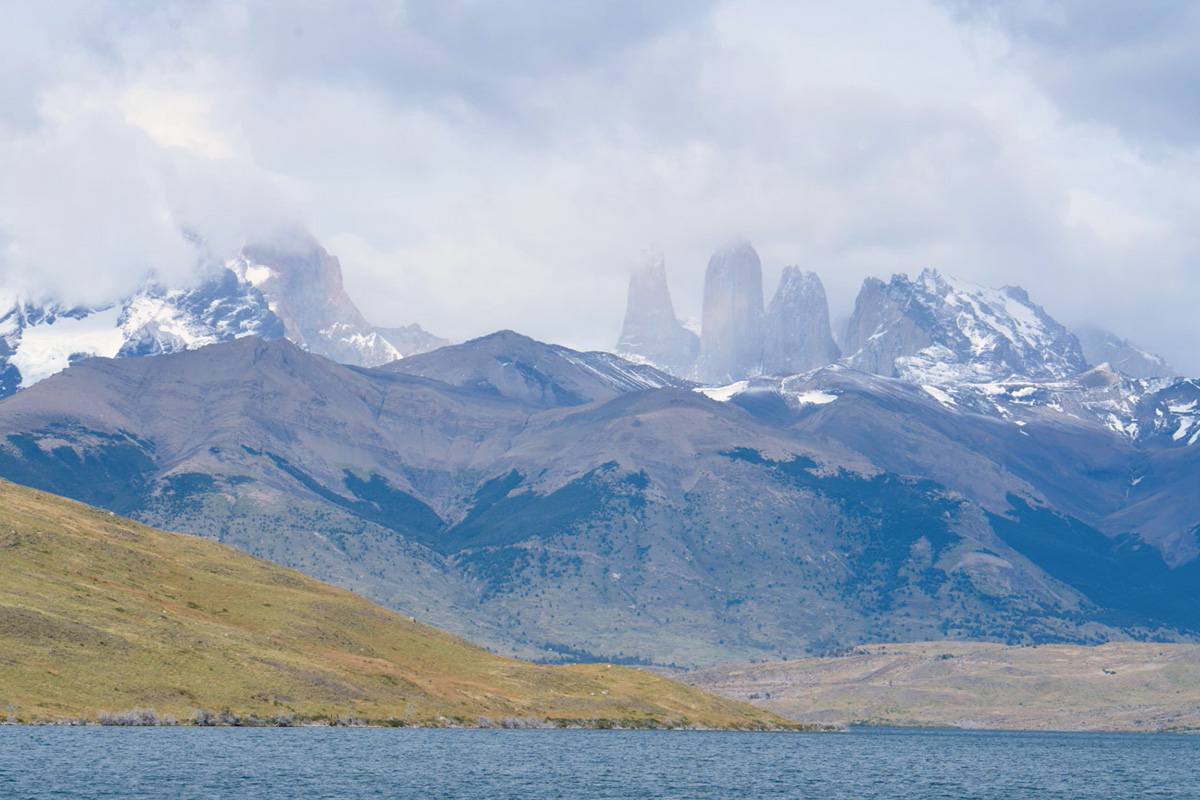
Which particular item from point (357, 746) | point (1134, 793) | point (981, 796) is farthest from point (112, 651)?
point (1134, 793)

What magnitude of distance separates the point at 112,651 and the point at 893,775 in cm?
10663

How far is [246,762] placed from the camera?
15438 centimetres

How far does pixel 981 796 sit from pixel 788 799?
84.8 feet

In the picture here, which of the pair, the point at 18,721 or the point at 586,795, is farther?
the point at 18,721

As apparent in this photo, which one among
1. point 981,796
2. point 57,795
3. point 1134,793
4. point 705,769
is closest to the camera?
point 57,795

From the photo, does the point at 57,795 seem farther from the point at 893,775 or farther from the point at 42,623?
the point at 893,775

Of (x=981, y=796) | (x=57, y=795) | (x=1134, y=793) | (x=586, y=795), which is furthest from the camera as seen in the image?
(x=1134, y=793)

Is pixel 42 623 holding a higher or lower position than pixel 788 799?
higher

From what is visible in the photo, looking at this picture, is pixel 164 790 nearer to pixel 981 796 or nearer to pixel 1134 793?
pixel 981 796

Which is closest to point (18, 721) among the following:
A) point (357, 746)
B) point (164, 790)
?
point (357, 746)

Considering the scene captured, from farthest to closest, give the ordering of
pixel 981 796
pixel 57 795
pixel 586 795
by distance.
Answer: pixel 981 796
pixel 586 795
pixel 57 795

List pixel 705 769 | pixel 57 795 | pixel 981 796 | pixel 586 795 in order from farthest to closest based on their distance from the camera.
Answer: pixel 705 769, pixel 981 796, pixel 586 795, pixel 57 795

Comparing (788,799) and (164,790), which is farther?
(788,799)

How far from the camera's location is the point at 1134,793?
577 feet
